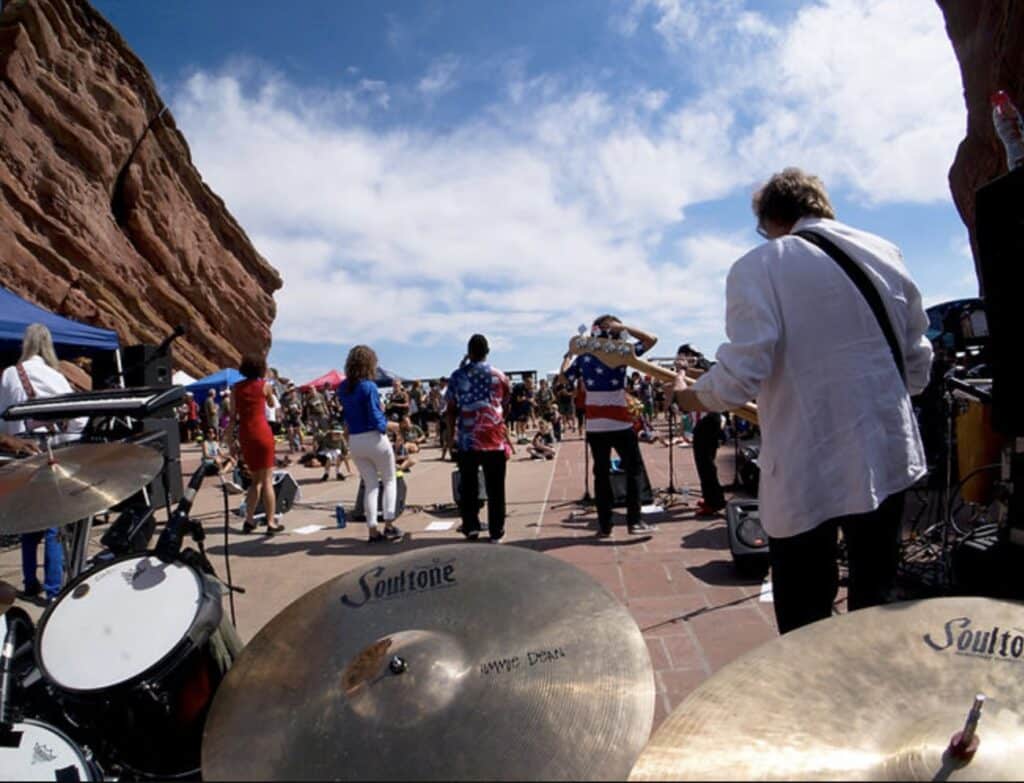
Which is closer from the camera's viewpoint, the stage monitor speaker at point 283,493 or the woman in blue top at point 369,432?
the woman in blue top at point 369,432

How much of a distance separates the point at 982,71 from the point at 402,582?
2273 centimetres

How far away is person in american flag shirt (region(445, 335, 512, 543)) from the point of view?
5141 millimetres

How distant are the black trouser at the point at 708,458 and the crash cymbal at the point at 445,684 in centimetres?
471

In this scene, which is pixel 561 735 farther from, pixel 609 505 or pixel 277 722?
pixel 609 505

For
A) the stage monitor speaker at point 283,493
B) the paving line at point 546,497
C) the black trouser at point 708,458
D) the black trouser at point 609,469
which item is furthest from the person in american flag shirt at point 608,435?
the stage monitor speaker at point 283,493

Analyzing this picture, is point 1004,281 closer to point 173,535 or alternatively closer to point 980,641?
point 980,641

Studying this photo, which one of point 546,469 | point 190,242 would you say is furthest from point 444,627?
point 190,242

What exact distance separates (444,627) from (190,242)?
1332 inches

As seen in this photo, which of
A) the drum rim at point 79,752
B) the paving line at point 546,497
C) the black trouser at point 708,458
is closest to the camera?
the drum rim at point 79,752

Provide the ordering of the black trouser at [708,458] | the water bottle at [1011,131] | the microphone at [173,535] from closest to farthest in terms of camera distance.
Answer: the microphone at [173,535] < the water bottle at [1011,131] < the black trouser at [708,458]

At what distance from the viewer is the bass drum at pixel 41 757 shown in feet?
4.83

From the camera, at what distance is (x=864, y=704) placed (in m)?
0.98

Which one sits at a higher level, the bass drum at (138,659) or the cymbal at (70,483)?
the cymbal at (70,483)

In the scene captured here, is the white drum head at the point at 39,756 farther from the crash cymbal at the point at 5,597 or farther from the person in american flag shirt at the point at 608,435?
the person in american flag shirt at the point at 608,435
